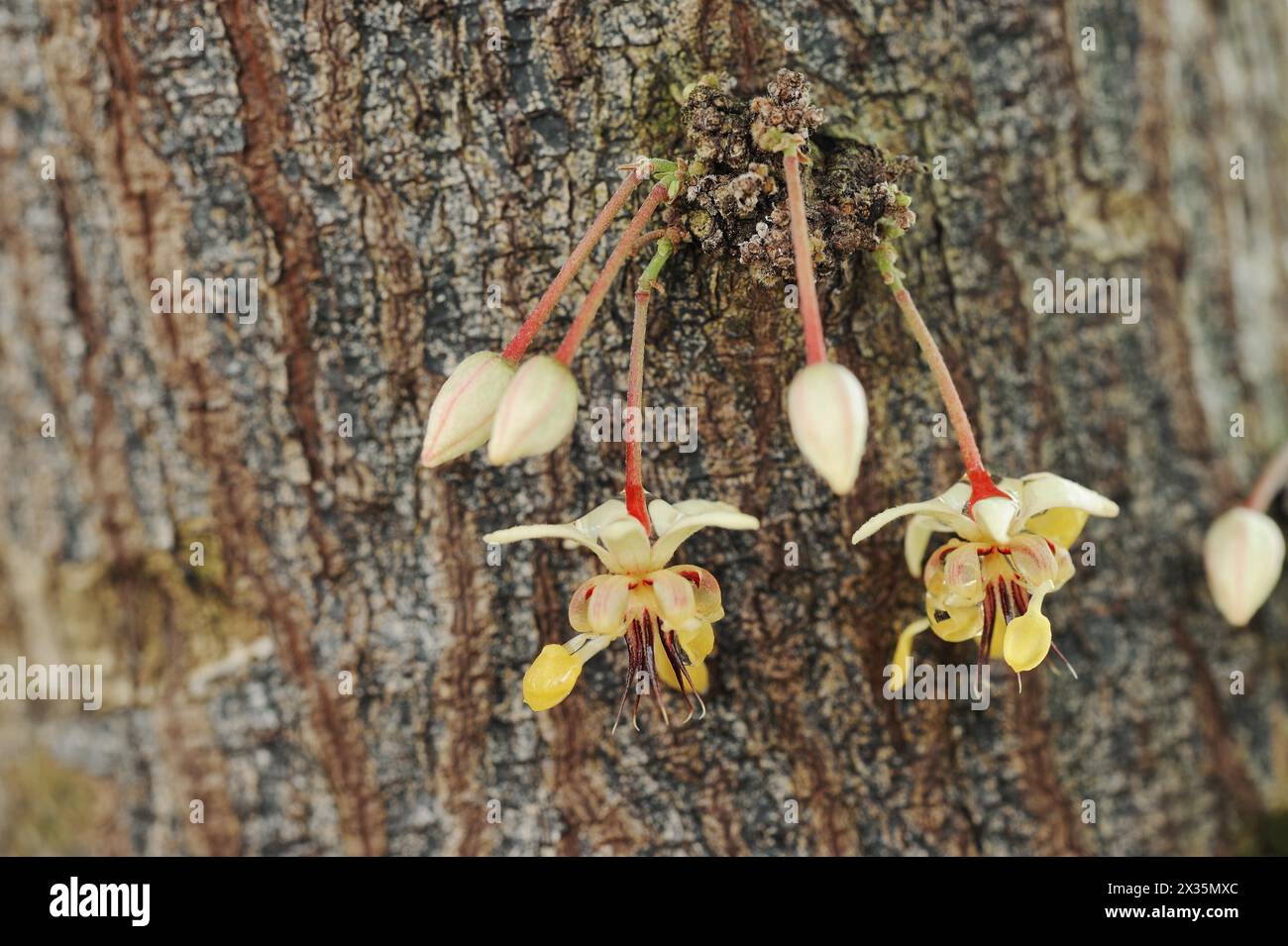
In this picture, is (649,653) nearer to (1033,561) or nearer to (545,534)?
(545,534)

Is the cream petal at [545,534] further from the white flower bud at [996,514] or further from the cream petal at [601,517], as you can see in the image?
the white flower bud at [996,514]

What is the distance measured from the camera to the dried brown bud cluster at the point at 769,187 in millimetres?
1165

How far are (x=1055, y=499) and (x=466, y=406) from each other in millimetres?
618

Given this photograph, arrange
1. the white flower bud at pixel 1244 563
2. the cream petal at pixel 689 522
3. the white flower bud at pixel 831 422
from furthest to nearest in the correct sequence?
the white flower bud at pixel 1244 563 → the cream petal at pixel 689 522 → the white flower bud at pixel 831 422

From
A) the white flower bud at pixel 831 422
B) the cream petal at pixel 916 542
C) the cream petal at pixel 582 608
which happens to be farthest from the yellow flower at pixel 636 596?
the cream petal at pixel 916 542

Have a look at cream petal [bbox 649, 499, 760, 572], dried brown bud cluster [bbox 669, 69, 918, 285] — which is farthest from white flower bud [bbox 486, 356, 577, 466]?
dried brown bud cluster [bbox 669, 69, 918, 285]

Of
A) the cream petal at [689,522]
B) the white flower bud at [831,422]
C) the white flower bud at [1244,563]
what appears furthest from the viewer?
the white flower bud at [1244,563]

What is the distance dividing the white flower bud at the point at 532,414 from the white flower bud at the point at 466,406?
41 millimetres

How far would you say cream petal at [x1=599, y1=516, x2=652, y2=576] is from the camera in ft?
3.63

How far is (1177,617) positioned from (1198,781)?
0.25m

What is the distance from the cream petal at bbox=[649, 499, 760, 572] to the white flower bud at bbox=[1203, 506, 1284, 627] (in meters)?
0.57

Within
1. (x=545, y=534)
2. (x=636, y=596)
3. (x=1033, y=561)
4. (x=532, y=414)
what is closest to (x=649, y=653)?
(x=636, y=596)

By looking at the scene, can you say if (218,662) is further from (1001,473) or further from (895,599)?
(1001,473)

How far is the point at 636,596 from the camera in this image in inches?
45.1
